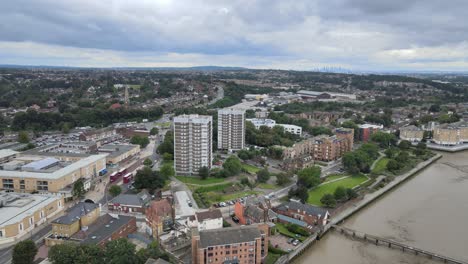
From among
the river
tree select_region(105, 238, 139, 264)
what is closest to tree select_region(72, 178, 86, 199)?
tree select_region(105, 238, 139, 264)

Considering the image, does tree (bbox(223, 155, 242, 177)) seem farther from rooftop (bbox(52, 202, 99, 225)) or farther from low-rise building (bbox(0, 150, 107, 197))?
rooftop (bbox(52, 202, 99, 225))

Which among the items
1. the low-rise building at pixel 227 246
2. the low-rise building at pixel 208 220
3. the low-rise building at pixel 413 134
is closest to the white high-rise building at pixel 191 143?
the low-rise building at pixel 208 220

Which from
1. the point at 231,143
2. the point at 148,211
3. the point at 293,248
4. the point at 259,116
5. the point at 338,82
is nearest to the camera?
the point at 293,248

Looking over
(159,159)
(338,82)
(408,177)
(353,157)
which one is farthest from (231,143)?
(338,82)

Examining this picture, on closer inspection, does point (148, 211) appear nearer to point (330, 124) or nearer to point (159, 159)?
point (159, 159)

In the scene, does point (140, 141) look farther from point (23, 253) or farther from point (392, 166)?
point (392, 166)

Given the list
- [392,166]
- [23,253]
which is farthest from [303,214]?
[392,166]

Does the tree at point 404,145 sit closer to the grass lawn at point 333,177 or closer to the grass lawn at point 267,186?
the grass lawn at point 333,177
